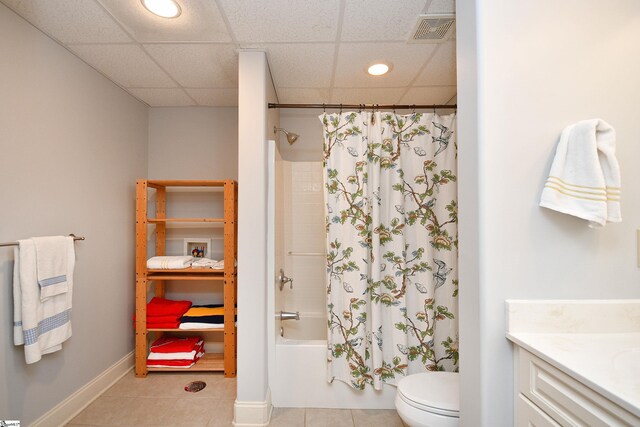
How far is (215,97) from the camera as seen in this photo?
96.9 inches

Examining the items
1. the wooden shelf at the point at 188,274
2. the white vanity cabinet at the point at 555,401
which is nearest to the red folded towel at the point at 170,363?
the wooden shelf at the point at 188,274

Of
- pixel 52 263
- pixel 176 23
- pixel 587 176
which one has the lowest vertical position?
pixel 52 263

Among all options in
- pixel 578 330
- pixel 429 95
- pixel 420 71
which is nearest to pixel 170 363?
pixel 578 330

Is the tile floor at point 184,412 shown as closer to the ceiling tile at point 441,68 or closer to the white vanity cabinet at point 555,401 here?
the white vanity cabinet at point 555,401

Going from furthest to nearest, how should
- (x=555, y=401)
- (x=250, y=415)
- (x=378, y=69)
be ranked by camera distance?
(x=378, y=69) → (x=250, y=415) → (x=555, y=401)

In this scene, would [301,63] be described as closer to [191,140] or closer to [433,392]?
[191,140]

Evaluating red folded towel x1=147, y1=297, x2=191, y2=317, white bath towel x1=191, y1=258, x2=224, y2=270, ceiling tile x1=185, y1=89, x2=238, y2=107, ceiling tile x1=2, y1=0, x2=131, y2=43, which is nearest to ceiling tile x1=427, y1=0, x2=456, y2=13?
ceiling tile x1=185, y1=89, x2=238, y2=107

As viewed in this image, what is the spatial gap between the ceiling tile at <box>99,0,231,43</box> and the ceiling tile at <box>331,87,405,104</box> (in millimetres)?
1019

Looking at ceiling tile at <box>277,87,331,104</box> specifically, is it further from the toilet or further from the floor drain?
the floor drain

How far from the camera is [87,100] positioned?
196 centimetres

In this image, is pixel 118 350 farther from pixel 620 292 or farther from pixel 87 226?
pixel 620 292

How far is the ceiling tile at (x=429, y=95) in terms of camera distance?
234 centimetres

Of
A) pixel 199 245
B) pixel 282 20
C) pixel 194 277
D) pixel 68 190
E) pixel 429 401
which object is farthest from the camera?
pixel 199 245

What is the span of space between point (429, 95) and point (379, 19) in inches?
44.6
